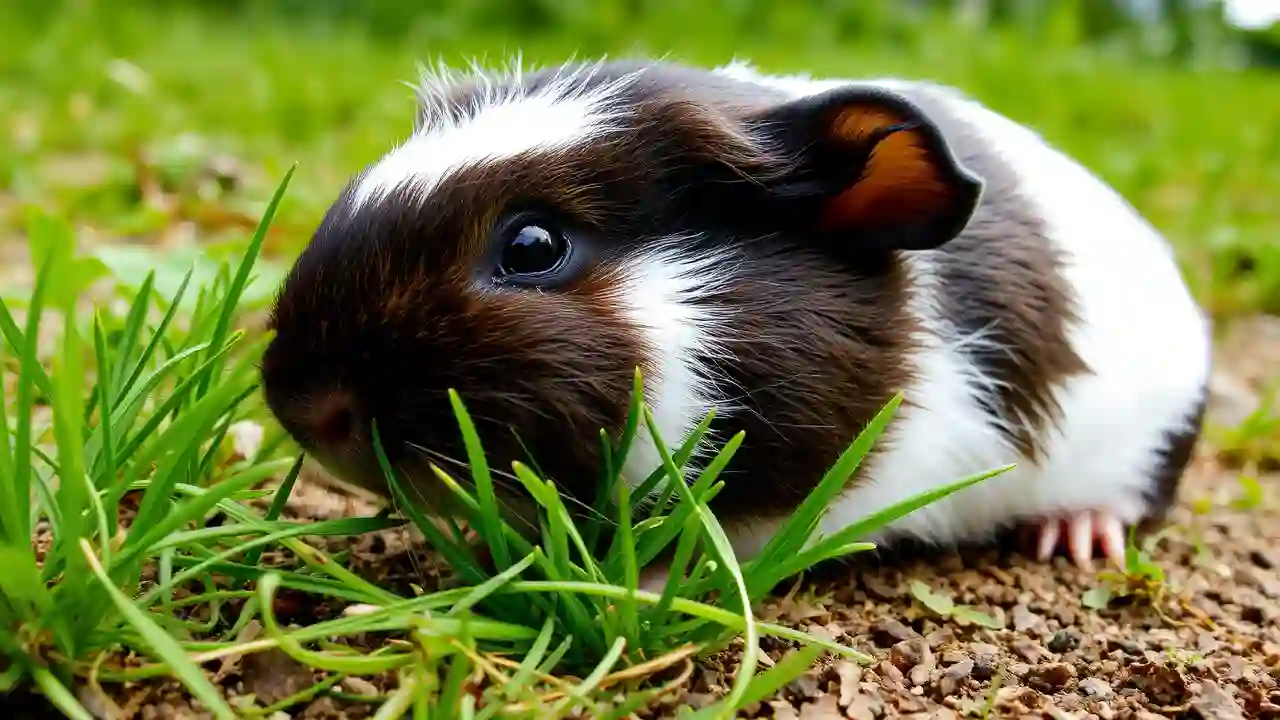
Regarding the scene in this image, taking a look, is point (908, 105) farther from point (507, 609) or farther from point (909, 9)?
point (909, 9)

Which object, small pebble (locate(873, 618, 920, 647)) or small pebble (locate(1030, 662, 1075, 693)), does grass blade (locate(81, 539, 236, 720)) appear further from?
small pebble (locate(1030, 662, 1075, 693))

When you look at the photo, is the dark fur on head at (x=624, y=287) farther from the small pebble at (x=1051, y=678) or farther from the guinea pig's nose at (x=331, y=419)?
the small pebble at (x=1051, y=678)

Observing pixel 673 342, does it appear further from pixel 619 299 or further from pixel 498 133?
pixel 498 133

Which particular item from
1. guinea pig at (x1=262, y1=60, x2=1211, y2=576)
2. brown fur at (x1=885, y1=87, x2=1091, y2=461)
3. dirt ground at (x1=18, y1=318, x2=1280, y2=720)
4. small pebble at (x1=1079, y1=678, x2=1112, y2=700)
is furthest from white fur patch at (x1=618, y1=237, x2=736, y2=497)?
small pebble at (x1=1079, y1=678, x2=1112, y2=700)

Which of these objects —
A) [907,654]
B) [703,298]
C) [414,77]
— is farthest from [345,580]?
[414,77]

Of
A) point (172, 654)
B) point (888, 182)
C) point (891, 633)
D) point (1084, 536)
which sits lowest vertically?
point (1084, 536)
